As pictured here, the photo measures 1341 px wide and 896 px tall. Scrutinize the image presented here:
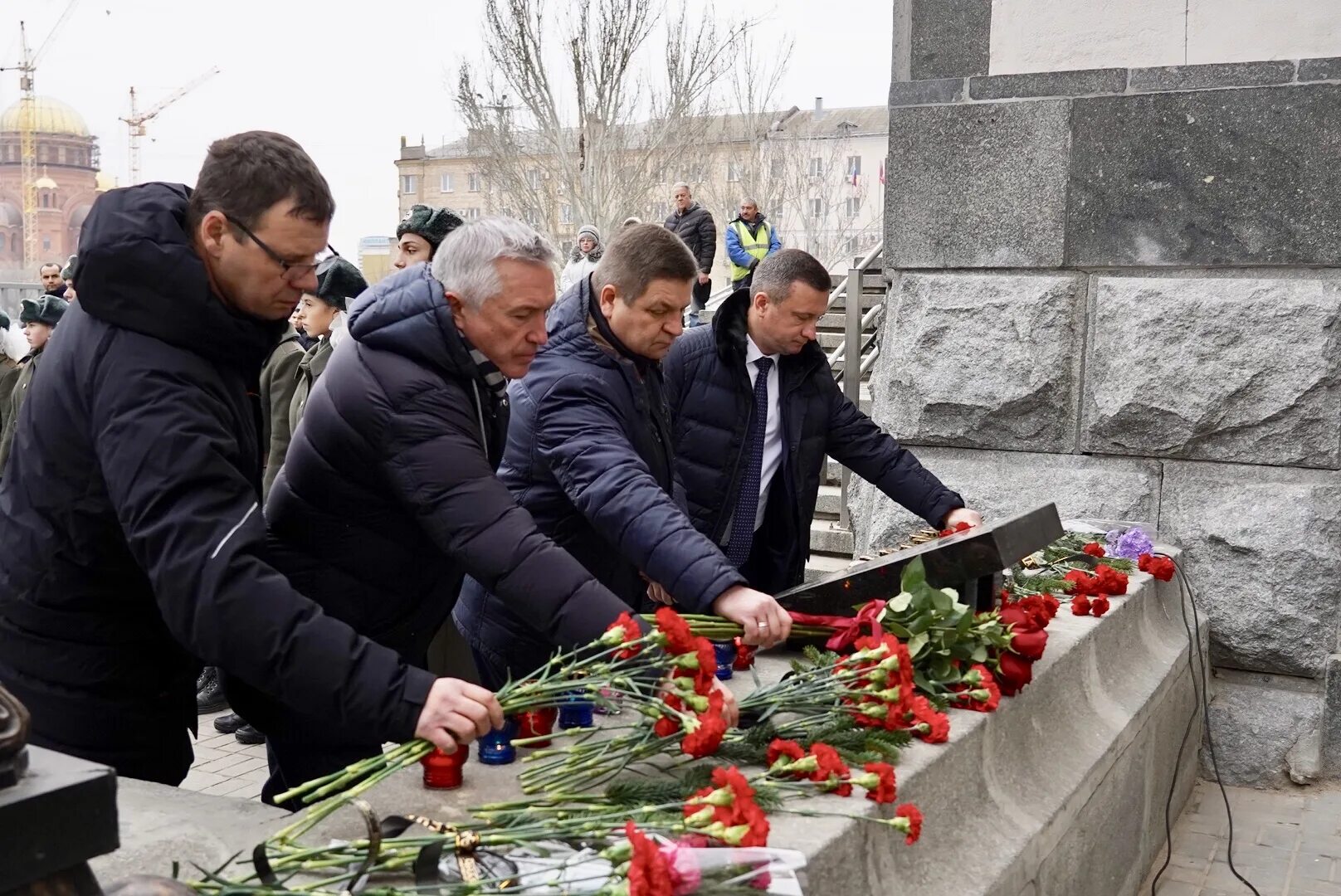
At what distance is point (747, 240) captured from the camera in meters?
14.9

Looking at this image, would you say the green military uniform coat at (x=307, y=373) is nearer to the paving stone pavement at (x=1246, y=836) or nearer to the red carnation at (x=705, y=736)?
the paving stone pavement at (x=1246, y=836)

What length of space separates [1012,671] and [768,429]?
1.35 m

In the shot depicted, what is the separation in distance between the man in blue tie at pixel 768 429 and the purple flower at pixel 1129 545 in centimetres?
96

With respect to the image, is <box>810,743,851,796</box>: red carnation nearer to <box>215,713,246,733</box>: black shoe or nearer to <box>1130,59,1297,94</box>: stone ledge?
Answer: <box>1130,59,1297,94</box>: stone ledge

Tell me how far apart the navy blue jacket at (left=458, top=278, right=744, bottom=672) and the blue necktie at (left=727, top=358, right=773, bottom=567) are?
760mm

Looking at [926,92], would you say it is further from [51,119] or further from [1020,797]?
[51,119]

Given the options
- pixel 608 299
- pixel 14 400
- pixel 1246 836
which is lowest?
pixel 1246 836

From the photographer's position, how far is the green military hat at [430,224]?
585 cm

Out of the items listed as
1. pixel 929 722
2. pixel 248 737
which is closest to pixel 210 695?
Answer: pixel 248 737

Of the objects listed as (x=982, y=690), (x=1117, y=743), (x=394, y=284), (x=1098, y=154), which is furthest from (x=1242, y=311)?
(x=394, y=284)

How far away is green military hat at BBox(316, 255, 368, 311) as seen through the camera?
6.51 metres

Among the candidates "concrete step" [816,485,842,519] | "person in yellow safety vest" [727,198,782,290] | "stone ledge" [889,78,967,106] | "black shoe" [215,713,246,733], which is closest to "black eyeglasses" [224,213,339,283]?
"stone ledge" [889,78,967,106]

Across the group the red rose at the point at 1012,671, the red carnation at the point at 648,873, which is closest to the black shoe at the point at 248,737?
the red rose at the point at 1012,671

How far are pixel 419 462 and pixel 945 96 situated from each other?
156 inches
